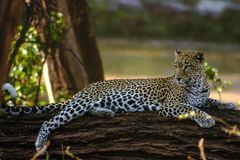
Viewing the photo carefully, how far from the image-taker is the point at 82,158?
750cm

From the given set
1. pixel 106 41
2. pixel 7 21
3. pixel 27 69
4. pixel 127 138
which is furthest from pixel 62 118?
pixel 106 41

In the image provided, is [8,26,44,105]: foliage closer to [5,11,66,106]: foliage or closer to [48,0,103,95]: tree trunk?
[5,11,66,106]: foliage

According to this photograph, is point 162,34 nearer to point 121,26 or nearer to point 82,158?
point 121,26

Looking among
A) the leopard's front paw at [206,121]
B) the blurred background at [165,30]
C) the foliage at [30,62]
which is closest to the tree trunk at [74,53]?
the foliage at [30,62]

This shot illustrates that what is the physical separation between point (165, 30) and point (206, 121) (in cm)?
2204

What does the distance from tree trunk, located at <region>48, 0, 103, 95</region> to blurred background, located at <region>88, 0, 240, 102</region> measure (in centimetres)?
1202

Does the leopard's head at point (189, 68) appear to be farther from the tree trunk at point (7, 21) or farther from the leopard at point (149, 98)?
the tree trunk at point (7, 21)

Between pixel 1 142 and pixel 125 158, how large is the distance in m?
1.40

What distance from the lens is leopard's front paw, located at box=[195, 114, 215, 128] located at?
7379mm

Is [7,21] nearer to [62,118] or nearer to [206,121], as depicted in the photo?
[62,118]

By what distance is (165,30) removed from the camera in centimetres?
2927

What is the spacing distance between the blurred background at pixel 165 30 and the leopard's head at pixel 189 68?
51.1 ft

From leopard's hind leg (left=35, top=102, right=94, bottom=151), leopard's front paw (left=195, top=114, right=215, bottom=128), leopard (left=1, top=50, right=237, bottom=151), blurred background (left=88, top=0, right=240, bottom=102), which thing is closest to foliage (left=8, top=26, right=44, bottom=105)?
leopard (left=1, top=50, right=237, bottom=151)

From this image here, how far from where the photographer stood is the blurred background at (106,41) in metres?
10.6
